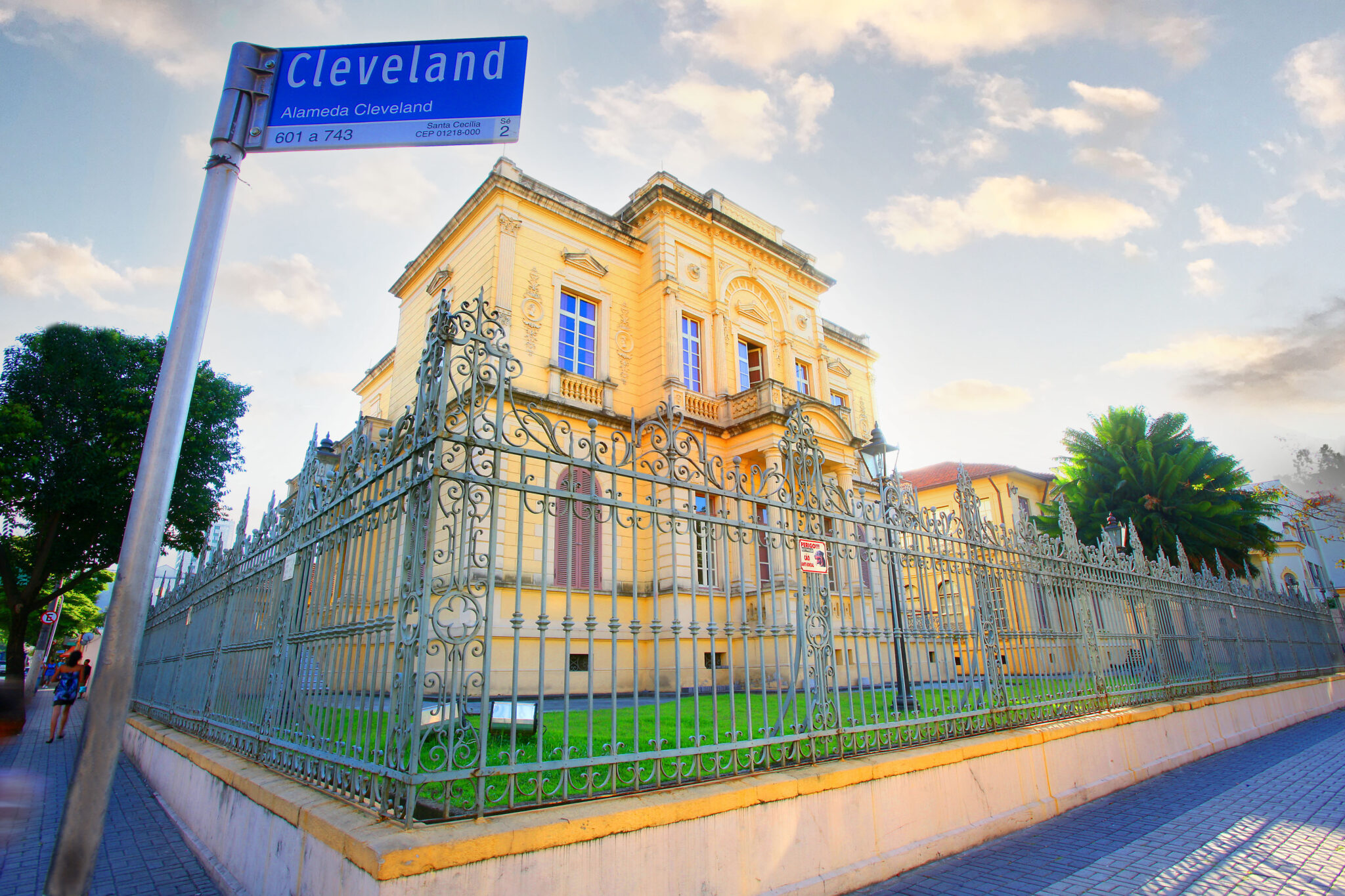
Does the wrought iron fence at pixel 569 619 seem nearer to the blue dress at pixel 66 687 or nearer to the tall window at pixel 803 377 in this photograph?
the blue dress at pixel 66 687

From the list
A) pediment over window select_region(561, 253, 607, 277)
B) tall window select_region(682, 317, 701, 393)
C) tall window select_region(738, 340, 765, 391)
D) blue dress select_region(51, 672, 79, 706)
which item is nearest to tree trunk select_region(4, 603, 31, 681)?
blue dress select_region(51, 672, 79, 706)

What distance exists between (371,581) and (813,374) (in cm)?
1883

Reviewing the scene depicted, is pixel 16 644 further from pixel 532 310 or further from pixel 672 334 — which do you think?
pixel 672 334

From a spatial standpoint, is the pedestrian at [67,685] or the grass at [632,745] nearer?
the grass at [632,745]

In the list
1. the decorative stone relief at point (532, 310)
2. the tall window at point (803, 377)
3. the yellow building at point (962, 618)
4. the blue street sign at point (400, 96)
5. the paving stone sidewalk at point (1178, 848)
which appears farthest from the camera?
the tall window at point (803, 377)

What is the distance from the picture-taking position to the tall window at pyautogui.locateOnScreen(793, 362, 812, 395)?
2097 cm

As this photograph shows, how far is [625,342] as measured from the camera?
58.9 feet

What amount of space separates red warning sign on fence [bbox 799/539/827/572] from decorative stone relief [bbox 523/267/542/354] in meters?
12.2

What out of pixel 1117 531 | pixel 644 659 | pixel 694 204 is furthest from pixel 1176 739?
pixel 694 204

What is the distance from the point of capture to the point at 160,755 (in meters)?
7.28

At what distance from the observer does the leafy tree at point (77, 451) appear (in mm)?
19109

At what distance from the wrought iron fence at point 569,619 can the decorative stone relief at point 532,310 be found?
8.76 meters

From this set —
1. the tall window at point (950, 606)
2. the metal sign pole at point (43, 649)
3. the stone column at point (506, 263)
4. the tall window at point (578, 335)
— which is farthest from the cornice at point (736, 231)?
the metal sign pole at point (43, 649)

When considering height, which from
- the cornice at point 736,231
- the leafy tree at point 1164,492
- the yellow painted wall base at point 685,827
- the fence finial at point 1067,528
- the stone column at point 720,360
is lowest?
the yellow painted wall base at point 685,827
